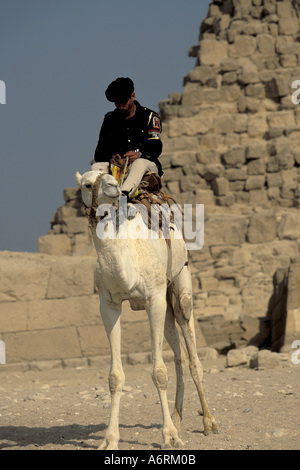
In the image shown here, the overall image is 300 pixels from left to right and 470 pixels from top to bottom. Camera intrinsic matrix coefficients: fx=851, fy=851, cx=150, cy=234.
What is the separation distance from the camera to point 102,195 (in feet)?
23.0

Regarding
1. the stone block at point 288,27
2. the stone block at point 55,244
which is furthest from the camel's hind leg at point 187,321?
the stone block at point 288,27

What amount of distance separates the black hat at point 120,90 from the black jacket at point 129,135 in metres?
0.31

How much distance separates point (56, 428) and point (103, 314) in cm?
204

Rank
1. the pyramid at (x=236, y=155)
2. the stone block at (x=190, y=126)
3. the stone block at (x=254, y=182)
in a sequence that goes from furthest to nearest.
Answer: the stone block at (x=190, y=126) → the stone block at (x=254, y=182) → the pyramid at (x=236, y=155)

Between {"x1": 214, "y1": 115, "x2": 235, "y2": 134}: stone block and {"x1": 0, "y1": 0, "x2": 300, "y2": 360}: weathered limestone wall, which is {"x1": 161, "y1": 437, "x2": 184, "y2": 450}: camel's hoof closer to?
{"x1": 0, "y1": 0, "x2": 300, "y2": 360}: weathered limestone wall

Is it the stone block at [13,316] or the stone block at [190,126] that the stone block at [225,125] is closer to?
the stone block at [190,126]

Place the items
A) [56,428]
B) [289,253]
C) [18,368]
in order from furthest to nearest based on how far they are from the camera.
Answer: [289,253], [18,368], [56,428]

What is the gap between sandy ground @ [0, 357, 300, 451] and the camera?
773 cm

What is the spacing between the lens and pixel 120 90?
307 inches

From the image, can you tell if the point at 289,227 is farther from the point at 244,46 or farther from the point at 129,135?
the point at 129,135

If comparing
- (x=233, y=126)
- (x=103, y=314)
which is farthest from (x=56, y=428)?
(x=233, y=126)

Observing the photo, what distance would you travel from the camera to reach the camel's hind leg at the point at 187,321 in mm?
8312

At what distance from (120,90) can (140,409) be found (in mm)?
4005

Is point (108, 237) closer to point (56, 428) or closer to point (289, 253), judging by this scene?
point (56, 428)
